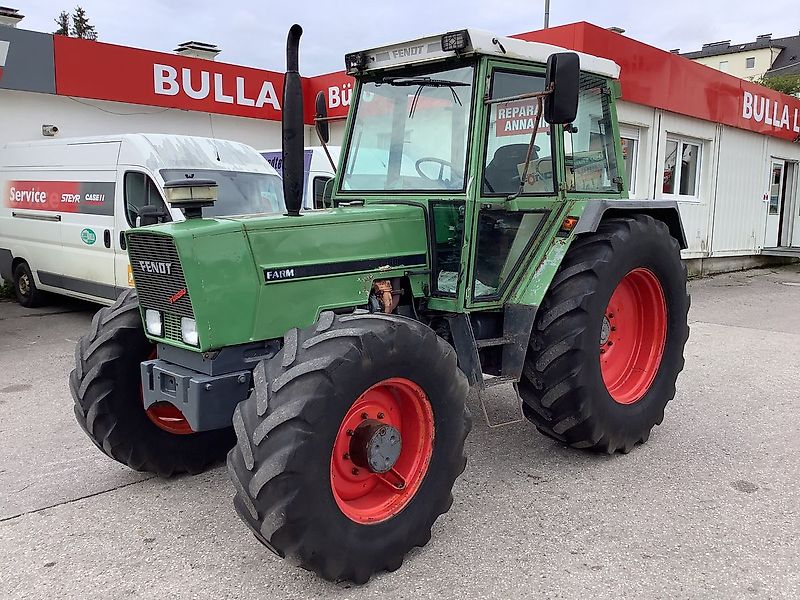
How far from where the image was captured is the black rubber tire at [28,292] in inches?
369

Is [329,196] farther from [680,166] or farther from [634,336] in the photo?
[680,166]

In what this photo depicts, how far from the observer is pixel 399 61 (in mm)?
3873

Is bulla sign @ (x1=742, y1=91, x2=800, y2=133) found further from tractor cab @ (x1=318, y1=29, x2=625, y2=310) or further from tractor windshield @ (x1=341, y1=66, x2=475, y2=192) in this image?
tractor windshield @ (x1=341, y1=66, x2=475, y2=192)

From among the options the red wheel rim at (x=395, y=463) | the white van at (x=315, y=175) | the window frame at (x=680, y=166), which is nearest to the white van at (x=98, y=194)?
the white van at (x=315, y=175)

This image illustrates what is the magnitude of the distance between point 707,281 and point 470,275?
11.1 m

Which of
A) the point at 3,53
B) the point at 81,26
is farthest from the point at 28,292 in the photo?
the point at 81,26

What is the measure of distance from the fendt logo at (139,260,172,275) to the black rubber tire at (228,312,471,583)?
70 centimetres

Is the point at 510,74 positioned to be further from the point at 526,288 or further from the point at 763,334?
the point at 763,334

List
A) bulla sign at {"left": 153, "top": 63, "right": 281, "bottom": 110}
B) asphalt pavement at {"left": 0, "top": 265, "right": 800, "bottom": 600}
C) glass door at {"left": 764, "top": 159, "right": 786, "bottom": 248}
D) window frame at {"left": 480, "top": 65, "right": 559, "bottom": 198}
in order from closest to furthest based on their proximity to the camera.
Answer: asphalt pavement at {"left": 0, "top": 265, "right": 800, "bottom": 600}
window frame at {"left": 480, "top": 65, "right": 559, "bottom": 198}
bulla sign at {"left": 153, "top": 63, "right": 281, "bottom": 110}
glass door at {"left": 764, "top": 159, "right": 786, "bottom": 248}

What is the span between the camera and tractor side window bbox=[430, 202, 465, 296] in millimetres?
3746

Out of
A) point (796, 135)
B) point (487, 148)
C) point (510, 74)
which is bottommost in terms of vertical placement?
point (487, 148)

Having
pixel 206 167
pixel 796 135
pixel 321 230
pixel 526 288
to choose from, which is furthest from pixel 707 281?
pixel 321 230

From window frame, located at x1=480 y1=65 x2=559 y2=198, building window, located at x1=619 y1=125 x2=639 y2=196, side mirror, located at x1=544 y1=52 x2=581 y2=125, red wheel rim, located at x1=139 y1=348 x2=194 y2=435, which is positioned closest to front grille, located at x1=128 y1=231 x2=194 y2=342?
red wheel rim, located at x1=139 y1=348 x2=194 y2=435

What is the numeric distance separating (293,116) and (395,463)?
5.19ft
